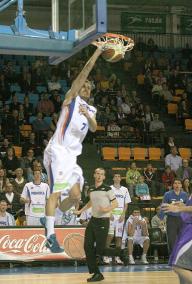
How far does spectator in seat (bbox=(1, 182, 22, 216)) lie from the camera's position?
55.7 feet

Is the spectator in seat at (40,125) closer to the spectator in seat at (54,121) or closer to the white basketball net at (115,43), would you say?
the spectator in seat at (54,121)

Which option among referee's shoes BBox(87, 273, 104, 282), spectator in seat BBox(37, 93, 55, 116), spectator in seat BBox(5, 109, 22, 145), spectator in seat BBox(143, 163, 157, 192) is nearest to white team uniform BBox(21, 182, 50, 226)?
referee's shoes BBox(87, 273, 104, 282)

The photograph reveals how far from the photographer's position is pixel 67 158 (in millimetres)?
8820

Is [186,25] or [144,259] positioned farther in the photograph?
[186,25]

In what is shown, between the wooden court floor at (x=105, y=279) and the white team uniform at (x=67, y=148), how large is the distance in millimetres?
4350

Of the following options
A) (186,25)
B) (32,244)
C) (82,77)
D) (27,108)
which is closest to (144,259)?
(32,244)

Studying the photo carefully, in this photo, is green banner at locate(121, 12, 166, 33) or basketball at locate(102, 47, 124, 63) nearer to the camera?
basketball at locate(102, 47, 124, 63)

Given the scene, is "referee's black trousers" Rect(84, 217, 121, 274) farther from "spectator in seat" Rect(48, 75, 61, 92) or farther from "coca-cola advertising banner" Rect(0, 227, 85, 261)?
"spectator in seat" Rect(48, 75, 61, 92)

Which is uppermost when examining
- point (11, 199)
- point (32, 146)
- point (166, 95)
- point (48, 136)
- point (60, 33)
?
point (166, 95)

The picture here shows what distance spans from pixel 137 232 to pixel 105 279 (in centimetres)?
446

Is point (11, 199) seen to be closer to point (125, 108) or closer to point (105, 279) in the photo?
point (105, 279)

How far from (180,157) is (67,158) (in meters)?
14.5

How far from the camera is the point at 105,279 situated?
13.4 metres

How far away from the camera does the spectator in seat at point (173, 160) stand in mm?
22531
